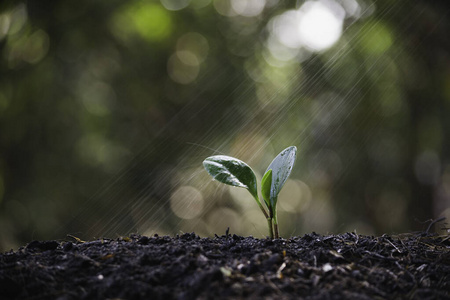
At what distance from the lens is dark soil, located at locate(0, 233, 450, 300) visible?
0.80 meters

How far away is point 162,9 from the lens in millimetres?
3350

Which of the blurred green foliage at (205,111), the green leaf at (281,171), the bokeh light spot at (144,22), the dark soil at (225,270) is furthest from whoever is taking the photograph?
the bokeh light spot at (144,22)

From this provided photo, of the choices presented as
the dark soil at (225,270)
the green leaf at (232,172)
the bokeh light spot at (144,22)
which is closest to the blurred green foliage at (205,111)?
the bokeh light spot at (144,22)

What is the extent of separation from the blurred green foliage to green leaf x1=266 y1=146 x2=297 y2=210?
1.84 m

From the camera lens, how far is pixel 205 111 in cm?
334

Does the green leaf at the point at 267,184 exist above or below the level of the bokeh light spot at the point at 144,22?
below

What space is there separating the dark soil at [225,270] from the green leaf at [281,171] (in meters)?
0.16

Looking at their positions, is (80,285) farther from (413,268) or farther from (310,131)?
(310,131)

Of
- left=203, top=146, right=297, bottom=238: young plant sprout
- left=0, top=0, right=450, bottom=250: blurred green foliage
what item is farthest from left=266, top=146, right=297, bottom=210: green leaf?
left=0, top=0, right=450, bottom=250: blurred green foliage

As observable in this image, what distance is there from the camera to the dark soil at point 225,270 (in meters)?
0.80

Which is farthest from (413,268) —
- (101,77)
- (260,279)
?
(101,77)

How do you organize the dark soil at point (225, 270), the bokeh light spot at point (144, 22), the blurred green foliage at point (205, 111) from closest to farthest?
the dark soil at point (225, 270) < the blurred green foliage at point (205, 111) < the bokeh light spot at point (144, 22)

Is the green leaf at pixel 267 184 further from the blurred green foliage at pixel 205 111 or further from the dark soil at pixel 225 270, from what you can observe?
the blurred green foliage at pixel 205 111

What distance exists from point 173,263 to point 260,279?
0.21m
